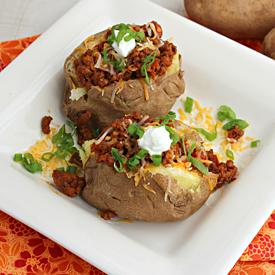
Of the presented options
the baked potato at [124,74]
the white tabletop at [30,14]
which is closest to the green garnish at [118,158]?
the baked potato at [124,74]

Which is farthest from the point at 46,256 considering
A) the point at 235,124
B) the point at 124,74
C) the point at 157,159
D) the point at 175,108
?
the point at 235,124

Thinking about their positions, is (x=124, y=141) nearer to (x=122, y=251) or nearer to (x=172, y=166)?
(x=172, y=166)

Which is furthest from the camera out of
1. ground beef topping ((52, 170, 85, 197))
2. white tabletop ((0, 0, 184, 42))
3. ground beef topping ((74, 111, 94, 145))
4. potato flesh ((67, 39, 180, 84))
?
white tabletop ((0, 0, 184, 42))

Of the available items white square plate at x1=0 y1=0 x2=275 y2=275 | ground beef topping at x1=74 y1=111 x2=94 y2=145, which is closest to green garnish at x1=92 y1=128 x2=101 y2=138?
ground beef topping at x1=74 y1=111 x2=94 y2=145

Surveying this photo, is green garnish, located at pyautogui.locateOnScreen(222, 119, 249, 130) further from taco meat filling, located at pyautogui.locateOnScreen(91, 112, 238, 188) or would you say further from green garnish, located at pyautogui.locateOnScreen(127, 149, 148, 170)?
green garnish, located at pyautogui.locateOnScreen(127, 149, 148, 170)

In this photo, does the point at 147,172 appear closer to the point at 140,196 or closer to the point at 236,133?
the point at 140,196

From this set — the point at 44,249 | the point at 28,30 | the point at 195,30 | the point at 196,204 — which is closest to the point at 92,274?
the point at 44,249

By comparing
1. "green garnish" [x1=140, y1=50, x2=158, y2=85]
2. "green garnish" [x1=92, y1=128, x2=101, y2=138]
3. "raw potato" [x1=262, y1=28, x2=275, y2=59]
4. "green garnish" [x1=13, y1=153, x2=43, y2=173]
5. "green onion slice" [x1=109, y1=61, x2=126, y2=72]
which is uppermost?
"raw potato" [x1=262, y1=28, x2=275, y2=59]
